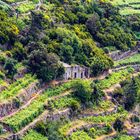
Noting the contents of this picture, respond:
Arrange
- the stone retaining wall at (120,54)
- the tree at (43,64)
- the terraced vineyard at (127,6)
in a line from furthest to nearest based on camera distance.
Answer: the terraced vineyard at (127,6) < the stone retaining wall at (120,54) < the tree at (43,64)

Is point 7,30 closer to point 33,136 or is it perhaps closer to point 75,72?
point 75,72

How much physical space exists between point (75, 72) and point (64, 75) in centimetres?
233

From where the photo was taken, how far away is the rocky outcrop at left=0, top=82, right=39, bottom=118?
203ft

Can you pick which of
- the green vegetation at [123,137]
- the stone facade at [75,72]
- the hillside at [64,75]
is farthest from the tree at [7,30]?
the green vegetation at [123,137]

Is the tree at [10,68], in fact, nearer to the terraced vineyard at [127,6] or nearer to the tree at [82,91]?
the tree at [82,91]

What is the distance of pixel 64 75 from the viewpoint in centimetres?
7262

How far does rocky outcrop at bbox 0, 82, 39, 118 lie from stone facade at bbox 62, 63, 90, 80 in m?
5.87

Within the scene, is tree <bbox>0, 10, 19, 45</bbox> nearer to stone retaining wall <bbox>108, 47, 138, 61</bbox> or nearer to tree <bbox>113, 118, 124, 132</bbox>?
tree <bbox>113, 118, 124, 132</bbox>

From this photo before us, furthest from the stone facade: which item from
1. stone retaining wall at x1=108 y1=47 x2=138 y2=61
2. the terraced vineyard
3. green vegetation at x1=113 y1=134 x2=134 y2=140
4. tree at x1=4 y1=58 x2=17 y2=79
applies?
the terraced vineyard

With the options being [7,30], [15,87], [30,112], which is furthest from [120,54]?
[30,112]

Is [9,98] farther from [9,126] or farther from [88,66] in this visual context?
[88,66]

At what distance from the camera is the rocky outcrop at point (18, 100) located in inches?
2440

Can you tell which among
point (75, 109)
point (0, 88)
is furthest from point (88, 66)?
point (0, 88)

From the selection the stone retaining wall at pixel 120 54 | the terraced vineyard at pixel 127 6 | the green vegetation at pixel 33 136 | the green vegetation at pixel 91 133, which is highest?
the terraced vineyard at pixel 127 6
